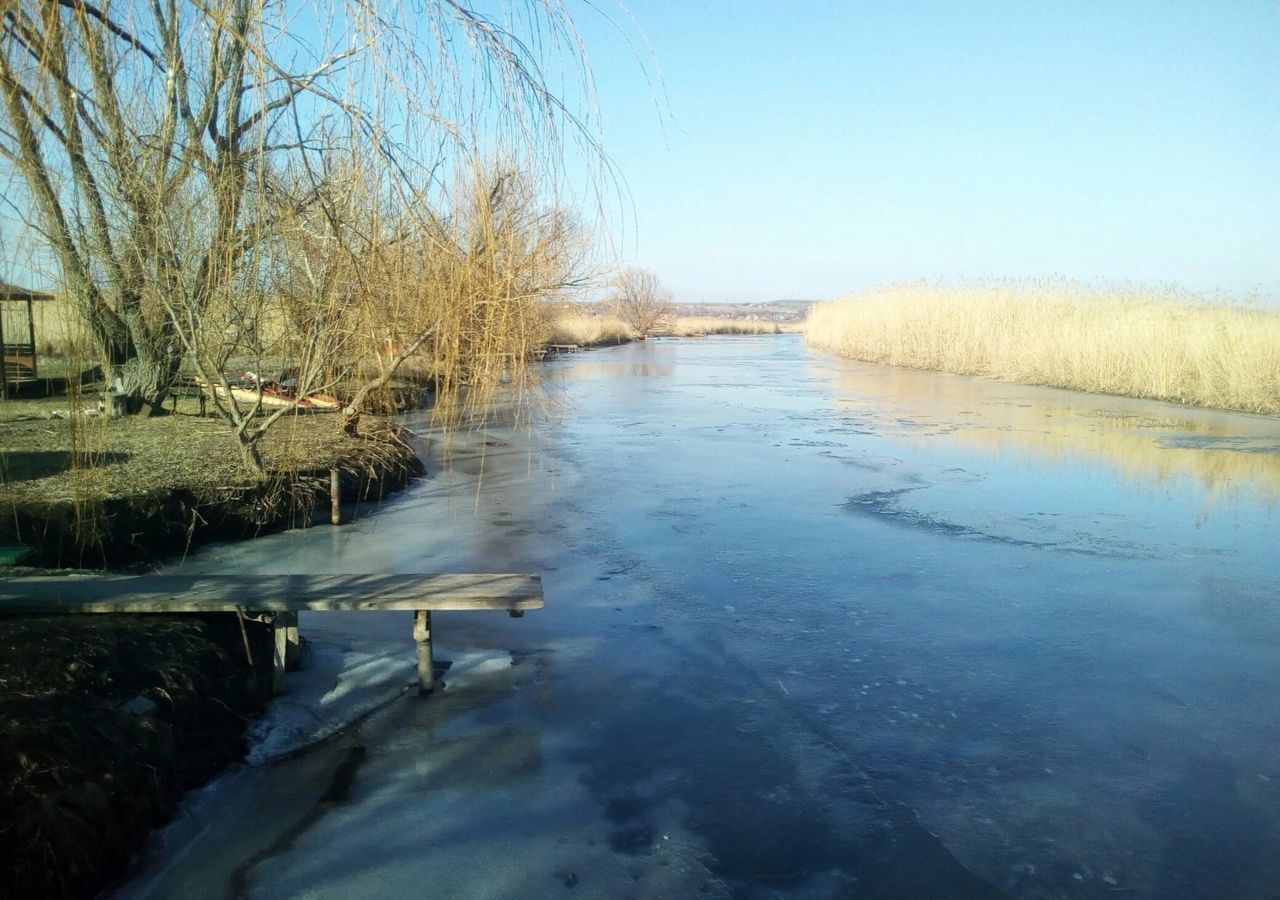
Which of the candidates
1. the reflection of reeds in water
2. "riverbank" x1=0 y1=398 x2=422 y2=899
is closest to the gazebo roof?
"riverbank" x1=0 y1=398 x2=422 y2=899

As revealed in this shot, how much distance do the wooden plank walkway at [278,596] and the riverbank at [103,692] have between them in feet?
0.36

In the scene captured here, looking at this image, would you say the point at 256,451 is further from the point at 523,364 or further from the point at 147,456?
the point at 523,364

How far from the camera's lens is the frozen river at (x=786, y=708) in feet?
11.2

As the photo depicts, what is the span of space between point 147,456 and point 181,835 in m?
5.88

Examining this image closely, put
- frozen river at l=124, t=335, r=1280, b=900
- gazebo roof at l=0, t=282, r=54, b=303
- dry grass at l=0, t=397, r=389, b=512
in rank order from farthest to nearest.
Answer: dry grass at l=0, t=397, r=389, b=512 < frozen river at l=124, t=335, r=1280, b=900 < gazebo roof at l=0, t=282, r=54, b=303

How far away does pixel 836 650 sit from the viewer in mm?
5398

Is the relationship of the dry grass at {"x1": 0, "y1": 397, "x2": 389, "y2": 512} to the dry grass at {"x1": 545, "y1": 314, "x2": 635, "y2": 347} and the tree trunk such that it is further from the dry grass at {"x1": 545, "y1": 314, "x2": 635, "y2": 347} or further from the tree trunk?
the dry grass at {"x1": 545, "y1": 314, "x2": 635, "y2": 347}

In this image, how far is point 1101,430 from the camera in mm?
14688

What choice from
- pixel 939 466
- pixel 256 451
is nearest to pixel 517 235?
pixel 256 451

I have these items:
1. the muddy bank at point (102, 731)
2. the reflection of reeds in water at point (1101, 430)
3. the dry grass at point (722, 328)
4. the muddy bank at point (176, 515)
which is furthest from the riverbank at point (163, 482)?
the dry grass at point (722, 328)

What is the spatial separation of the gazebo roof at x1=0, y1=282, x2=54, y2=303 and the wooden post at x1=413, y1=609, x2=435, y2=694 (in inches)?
82.8

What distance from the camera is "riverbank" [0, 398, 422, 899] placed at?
3061 millimetres

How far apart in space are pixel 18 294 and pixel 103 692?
4.94 feet

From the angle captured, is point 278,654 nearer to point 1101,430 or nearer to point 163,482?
point 163,482
